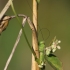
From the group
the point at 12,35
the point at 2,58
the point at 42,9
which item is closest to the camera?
the point at 2,58

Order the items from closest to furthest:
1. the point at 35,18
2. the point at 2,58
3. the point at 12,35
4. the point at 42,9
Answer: the point at 35,18 → the point at 2,58 → the point at 12,35 → the point at 42,9

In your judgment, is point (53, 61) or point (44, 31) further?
point (44, 31)

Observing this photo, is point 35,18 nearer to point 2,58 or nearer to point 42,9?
point 2,58

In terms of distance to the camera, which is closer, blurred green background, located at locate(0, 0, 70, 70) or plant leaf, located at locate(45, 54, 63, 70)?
plant leaf, located at locate(45, 54, 63, 70)

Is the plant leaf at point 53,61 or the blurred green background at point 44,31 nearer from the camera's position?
the plant leaf at point 53,61

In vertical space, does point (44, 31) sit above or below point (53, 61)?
below

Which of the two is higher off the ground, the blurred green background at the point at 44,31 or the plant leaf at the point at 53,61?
the plant leaf at the point at 53,61

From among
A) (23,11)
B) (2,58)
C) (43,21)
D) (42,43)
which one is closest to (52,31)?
(43,21)

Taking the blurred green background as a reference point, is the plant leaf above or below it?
above
